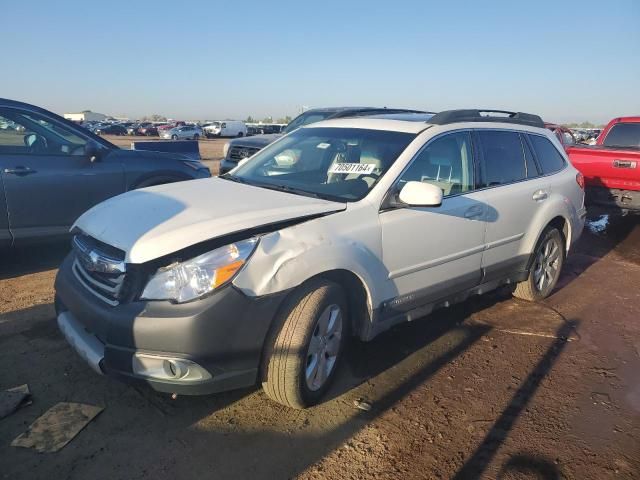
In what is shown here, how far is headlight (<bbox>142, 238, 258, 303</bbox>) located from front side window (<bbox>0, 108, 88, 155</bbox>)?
3348 mm

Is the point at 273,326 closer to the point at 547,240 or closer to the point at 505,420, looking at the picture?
the point at 505,420

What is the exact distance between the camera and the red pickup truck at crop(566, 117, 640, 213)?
796cm

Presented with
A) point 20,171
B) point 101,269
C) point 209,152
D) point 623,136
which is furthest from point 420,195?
point 209,152

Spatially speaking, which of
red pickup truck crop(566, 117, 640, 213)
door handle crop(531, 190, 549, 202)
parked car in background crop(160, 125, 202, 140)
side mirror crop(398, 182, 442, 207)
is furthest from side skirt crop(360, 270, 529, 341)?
parked car in background crop(160, 125, 202, 140)

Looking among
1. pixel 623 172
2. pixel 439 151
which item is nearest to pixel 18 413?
pixel 439 151

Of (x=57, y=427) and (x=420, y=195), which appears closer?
(x=57, y=427)

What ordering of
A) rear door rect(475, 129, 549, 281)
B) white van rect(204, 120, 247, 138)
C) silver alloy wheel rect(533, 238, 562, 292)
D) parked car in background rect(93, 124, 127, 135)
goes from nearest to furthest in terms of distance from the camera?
rear door rect(475, 129, 549, 281)
silver alloy wheel rect(533, 238, 562, 292)
white van rect(204, 120, 247, 138)
parked car in background rect(93, 124, 127, 135)

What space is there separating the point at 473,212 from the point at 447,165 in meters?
0.42

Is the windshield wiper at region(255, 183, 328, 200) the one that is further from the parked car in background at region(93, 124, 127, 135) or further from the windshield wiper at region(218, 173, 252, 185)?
the parked car in background at region(93, 124, 127, 135)

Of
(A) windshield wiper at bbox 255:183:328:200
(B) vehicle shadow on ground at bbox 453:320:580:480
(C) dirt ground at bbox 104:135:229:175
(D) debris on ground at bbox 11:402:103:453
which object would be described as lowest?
(B) vehicle shadow on ground at bbox 453:320:580:480

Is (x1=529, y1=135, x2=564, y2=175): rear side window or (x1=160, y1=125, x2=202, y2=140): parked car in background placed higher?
(x1=529, y1=135, x2=564, y2=175): rear side window

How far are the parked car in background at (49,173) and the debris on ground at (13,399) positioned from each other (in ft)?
7.73

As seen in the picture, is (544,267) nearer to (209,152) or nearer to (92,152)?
(92,152)

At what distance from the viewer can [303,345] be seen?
2.84m
